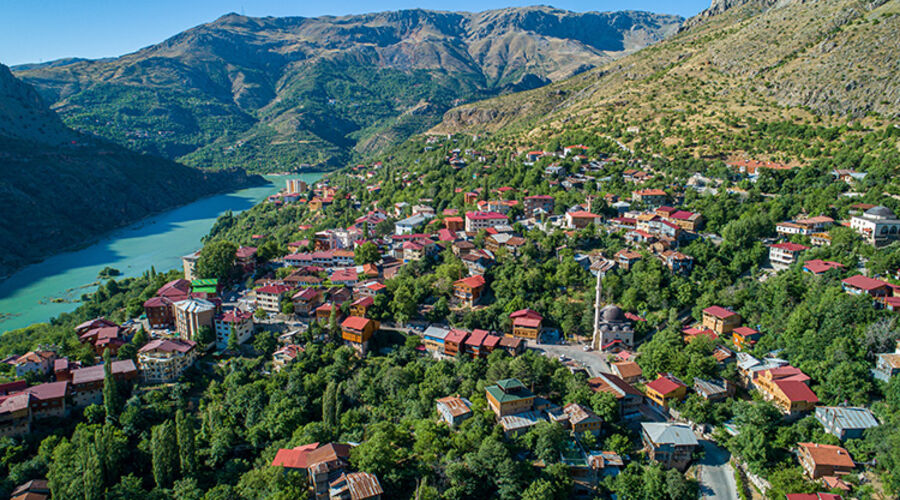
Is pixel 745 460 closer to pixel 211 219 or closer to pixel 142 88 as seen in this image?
pixel 211 219

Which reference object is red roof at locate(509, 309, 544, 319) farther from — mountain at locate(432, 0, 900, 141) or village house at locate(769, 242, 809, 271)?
mountain at locate(432, 0, 900, 141)

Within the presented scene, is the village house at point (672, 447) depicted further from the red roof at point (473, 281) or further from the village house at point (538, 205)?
the village house at point (538, 205)

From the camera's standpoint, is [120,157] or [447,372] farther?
[120,157]

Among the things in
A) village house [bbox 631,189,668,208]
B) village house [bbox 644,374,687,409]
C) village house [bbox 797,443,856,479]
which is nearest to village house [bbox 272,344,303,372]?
village house [bbox 644,374,687,409]

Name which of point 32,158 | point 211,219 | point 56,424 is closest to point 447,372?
point 56,424

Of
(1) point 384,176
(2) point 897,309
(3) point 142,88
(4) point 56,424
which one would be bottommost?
(4) point 56,424

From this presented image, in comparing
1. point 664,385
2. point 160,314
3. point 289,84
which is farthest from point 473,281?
point 289,84
